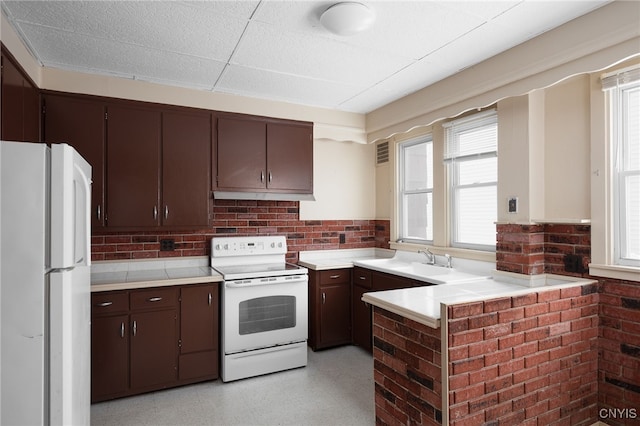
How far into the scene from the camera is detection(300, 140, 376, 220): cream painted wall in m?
4.30

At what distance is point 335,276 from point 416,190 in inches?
51.2

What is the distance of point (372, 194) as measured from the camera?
466cm

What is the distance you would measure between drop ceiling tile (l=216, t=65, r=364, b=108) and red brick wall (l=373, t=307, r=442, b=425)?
2.11 metres

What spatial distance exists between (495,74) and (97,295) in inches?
133

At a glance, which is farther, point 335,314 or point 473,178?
point 335,314

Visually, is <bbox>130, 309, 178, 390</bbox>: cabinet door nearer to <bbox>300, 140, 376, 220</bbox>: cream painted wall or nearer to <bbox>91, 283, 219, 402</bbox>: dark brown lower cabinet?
<bbox>91, 283, 219, 402</bbox>: dark brown lower cabinet

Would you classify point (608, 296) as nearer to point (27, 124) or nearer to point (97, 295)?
point (97, 295)

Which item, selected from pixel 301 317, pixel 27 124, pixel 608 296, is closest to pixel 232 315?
pixel 301 317

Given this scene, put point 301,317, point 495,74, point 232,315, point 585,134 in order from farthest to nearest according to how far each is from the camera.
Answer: point 301,317 < point 232,315 < point 495,74 < point 585,134

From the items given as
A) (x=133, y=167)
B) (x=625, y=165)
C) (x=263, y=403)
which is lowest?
(x=263, y=403)

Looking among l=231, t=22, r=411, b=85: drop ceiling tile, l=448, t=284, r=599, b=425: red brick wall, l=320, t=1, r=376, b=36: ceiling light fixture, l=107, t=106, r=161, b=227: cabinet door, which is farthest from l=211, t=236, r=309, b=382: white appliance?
l=320, t=1, r=376, b=36: ceiling light fixture

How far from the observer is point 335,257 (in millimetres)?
4340

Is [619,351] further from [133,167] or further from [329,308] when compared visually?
[133,167]

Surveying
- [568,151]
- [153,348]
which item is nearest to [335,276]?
[153,348]
